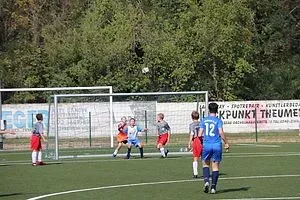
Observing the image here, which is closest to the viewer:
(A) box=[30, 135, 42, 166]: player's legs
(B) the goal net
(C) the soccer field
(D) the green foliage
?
(C) the soccer field

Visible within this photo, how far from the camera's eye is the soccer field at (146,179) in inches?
650

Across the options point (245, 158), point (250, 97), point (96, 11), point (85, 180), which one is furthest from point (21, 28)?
point (85, 180)

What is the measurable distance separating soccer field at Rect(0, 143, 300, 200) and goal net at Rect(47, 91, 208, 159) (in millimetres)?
4867

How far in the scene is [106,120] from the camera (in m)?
40.5

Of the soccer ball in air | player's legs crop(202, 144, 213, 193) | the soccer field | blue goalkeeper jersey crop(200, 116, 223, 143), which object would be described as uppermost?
the soccer ball in air

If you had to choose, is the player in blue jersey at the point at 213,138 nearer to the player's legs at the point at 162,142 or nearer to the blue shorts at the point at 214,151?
the blue shorts at the point at 214,151

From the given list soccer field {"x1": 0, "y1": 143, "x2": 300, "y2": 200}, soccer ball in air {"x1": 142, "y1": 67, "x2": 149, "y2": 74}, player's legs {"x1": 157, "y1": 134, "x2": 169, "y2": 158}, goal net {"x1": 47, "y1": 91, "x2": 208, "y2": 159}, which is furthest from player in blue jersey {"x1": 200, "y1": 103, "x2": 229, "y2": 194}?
soccer ball in air {"x1": 142, "y1": 67, "x2": 149, "y2": 74}

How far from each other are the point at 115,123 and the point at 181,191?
23.6 meters

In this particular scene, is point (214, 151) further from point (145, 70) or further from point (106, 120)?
point (145, 70)

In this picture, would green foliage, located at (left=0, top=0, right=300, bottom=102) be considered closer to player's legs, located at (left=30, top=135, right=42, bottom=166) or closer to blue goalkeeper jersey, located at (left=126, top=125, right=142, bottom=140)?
blue goalkeeper jersey, located at (left=126, top=125, right=142, bottom=140)

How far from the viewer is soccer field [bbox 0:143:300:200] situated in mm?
16516

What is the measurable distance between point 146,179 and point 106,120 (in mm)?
20412

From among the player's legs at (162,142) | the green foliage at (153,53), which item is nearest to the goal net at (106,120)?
the player's legs at (162,142)

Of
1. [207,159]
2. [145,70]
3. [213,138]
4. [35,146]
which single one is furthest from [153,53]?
[213,138]
